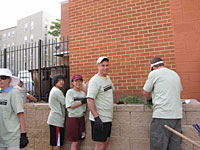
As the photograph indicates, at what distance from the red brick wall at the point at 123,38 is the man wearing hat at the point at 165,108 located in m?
1.35

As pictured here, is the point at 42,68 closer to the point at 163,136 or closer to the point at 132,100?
the point at 132,100

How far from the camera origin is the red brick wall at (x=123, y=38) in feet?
13.8

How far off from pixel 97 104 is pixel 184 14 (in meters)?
2.80

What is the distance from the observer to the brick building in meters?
3.98

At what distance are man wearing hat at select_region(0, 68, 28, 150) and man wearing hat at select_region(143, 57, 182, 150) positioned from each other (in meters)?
2.01

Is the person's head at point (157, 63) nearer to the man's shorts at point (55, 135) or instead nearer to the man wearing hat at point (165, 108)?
the man wearing hat at point (165, 108)

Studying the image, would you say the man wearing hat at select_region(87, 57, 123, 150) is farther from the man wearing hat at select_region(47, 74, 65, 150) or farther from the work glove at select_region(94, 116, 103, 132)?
the man wearing hat at select_region(47, 74, 65, 150)

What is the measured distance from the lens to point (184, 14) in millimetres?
4066

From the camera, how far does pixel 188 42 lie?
3.98 meters

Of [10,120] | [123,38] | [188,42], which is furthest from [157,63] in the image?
[10,120]

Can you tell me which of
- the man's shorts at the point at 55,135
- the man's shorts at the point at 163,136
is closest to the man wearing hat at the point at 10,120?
the man's shorts at the point at 55,135

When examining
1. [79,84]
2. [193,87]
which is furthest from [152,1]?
[79,84]

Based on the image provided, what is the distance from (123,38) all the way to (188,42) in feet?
4.78

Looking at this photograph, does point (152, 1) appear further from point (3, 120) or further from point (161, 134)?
point (3, 120)
